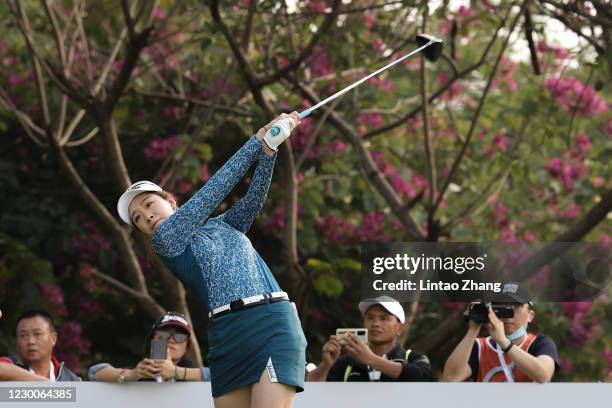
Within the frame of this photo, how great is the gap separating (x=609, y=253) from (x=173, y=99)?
172 inches

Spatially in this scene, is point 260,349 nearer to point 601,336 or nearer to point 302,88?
point 302,88

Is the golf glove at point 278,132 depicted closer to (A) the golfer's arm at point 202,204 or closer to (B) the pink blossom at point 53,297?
(A) the golfer's arm at point 202,204

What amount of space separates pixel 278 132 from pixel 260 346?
71 cm

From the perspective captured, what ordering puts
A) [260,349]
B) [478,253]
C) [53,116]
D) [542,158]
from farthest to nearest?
[542,158] → [53,116] → [478,253] → [260,349]

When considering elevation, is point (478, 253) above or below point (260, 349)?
above

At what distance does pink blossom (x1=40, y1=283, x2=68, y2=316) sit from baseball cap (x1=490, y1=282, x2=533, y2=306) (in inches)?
172

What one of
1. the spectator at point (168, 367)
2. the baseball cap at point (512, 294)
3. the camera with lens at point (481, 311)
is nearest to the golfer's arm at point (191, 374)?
the spectator at point (168, 367)

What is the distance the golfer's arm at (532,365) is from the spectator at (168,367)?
1.44 m

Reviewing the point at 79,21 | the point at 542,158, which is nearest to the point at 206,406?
the point at 79,21

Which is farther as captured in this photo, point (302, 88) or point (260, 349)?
point (302, 88)

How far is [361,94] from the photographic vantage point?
10883 mm

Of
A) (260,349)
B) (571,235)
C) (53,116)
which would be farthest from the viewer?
(53,116)

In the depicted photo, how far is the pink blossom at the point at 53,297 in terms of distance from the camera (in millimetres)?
10203

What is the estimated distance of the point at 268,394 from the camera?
4.77 meters
